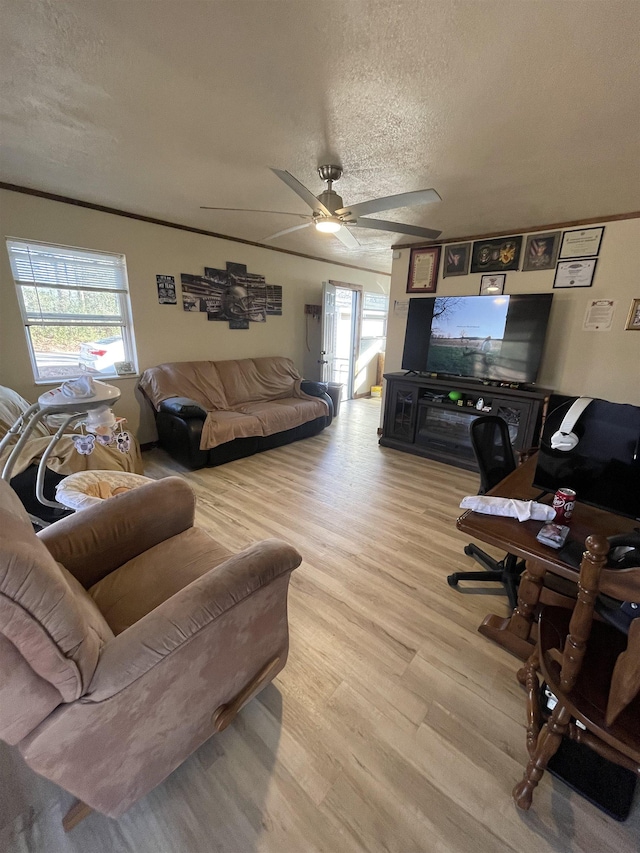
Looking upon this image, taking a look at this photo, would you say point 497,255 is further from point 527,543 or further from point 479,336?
point 527,543

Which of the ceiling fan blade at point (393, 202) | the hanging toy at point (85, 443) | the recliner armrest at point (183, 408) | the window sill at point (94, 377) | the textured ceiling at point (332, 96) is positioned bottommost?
the recliner armrest at point (183, 408)

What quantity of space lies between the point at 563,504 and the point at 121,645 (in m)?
1.53

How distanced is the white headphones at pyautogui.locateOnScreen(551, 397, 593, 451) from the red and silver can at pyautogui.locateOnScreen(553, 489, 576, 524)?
0.18 metres

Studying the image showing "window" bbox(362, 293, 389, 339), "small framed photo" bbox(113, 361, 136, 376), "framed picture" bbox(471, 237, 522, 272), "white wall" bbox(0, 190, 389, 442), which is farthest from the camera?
"window" bbox(362, 293, 389, 339)

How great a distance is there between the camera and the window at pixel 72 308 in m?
2.95

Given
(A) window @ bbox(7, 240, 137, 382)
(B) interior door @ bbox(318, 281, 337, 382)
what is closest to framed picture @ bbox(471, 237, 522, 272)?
(B) interior door @ bbox(318, 281, 337, 382)

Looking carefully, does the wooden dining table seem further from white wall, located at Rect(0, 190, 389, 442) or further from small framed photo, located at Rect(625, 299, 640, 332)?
white wall, located at Rect(0, 190, 389, 442)

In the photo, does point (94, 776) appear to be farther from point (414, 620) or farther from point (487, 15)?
point (487, 15)

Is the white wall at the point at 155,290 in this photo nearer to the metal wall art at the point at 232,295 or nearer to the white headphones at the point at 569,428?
the metal wall art at the point at 232,295

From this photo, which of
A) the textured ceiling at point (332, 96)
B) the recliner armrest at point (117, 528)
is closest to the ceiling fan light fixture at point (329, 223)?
the textured ceiling at point (332, 96)

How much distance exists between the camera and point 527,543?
120 cm

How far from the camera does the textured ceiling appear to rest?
1.15 meters

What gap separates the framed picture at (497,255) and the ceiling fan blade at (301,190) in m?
2.20

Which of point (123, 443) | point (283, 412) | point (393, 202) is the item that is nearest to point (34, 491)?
point (123, 443)
